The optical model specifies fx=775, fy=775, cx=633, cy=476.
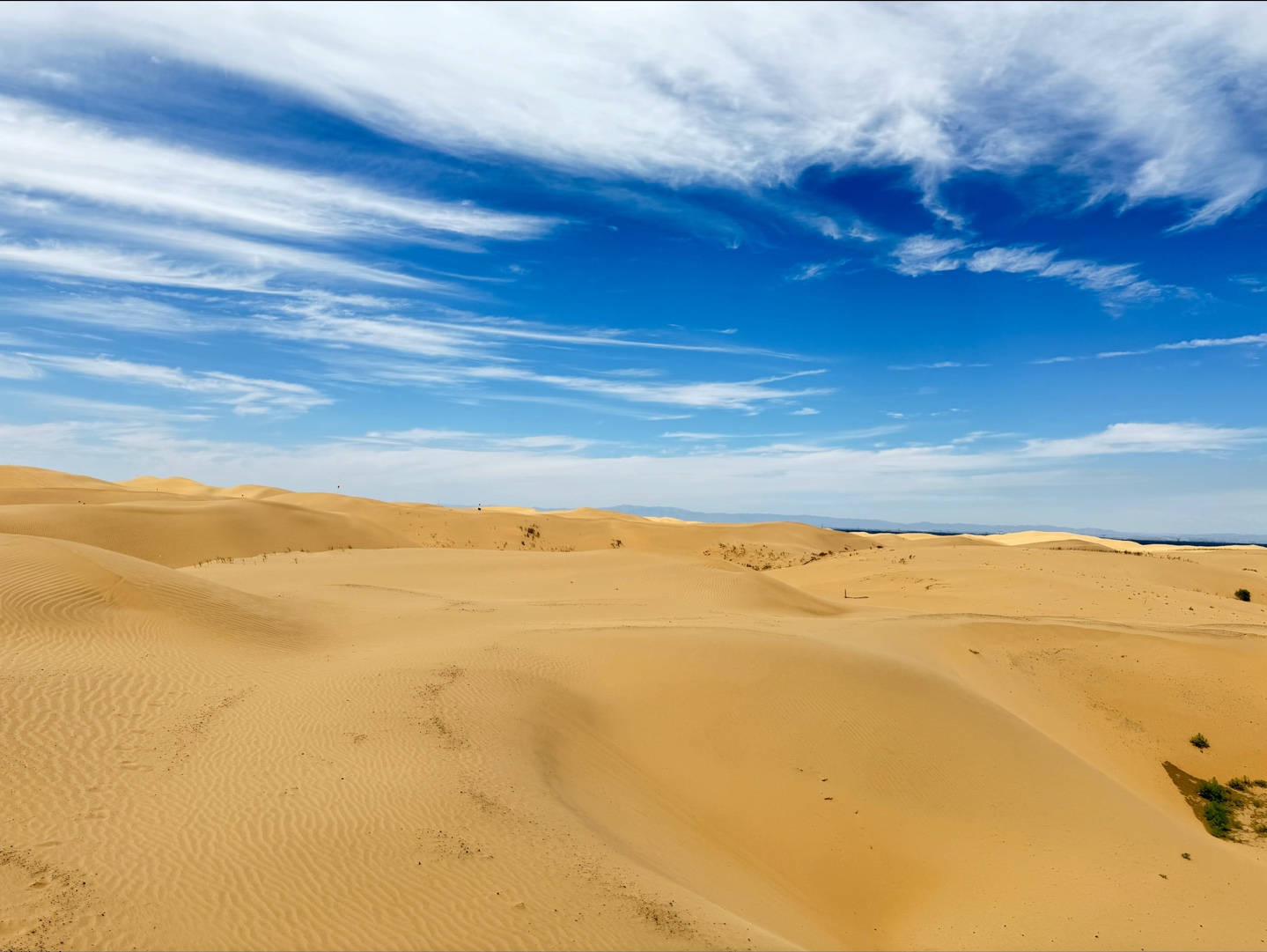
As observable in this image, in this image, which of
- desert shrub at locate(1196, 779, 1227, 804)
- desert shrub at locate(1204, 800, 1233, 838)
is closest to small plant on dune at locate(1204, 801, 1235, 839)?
desert shrub at locate(1204, 800, 1233, 838)

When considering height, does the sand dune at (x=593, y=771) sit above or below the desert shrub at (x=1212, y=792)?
above

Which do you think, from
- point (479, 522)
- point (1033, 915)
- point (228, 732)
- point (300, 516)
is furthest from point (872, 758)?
point (479, 522)

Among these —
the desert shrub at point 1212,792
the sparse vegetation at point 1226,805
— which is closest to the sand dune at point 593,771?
the sparse vegetation at point 1226,805

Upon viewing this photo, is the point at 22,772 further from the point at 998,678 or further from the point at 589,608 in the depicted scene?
the point at 998,678

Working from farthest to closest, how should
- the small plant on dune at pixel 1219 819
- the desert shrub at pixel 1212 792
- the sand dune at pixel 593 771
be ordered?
1. the desert shrub at pixel 1212 792
2. the small plant on dune at pixel 1219 819
3. the sand dune at pixel 593 771

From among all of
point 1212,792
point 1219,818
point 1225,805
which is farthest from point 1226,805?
point 1219,818

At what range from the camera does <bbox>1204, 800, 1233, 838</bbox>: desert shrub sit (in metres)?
12.2

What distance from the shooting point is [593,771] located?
9.92m

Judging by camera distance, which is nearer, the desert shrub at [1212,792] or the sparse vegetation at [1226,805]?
the sparse vegetation at [1226,805]

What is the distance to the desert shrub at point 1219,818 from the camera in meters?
12.2

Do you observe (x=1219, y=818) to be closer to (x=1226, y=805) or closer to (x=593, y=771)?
(x=1226, y=805)

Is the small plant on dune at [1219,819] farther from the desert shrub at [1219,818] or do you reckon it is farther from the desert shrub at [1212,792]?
the desert shrub at [1212,792]

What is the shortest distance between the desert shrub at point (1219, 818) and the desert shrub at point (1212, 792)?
105mm

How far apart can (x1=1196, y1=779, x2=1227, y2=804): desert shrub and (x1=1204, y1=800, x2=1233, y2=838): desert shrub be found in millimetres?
105
